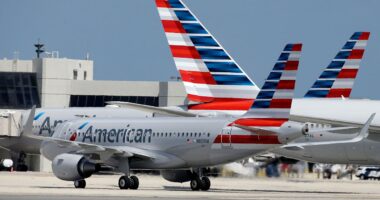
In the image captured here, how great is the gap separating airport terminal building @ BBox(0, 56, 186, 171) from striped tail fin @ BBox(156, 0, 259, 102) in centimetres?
4566

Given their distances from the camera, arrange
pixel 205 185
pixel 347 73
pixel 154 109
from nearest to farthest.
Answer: pixel 205 185 < pixel 154 109 < pixel 347 73

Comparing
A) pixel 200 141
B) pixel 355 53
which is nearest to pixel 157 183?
pixel 200 141

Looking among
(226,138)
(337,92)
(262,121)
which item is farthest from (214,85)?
(337,92)

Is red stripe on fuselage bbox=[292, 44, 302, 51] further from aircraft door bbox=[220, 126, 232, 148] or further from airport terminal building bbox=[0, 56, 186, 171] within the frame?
airport terminal building bbox=[0, 56, 186, 171]

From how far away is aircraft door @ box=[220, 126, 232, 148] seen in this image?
46.0m

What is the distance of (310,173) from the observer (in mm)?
81938

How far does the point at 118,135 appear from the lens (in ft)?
165

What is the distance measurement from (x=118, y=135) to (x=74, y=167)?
10.7ft

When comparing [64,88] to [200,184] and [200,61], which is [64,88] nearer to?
[200,61]

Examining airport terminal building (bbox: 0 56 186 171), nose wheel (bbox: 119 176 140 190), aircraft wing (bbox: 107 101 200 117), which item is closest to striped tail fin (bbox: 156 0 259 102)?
aircraft wing (bbox: 107 101 200 117)

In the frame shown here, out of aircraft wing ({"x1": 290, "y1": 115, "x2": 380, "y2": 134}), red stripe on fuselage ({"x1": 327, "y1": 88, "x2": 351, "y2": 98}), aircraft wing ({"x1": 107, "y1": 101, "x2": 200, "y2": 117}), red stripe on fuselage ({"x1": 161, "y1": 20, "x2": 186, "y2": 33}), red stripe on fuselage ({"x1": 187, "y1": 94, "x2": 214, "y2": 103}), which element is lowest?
aircraft wing ({"x1": 290, "y1": 115, "x2": 380, "y2": 134})

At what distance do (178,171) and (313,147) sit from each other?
22.3ft

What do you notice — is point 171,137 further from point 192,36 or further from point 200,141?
point 192,36

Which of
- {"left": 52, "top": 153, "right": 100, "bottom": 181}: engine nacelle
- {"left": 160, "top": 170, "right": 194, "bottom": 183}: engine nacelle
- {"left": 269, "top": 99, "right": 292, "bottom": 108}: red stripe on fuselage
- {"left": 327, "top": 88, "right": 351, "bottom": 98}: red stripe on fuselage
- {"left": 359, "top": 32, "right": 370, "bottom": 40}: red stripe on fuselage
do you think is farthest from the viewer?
{"left": 359, "top": 32, "right": 370, "bottom": 40}: red stripe on fuselage
